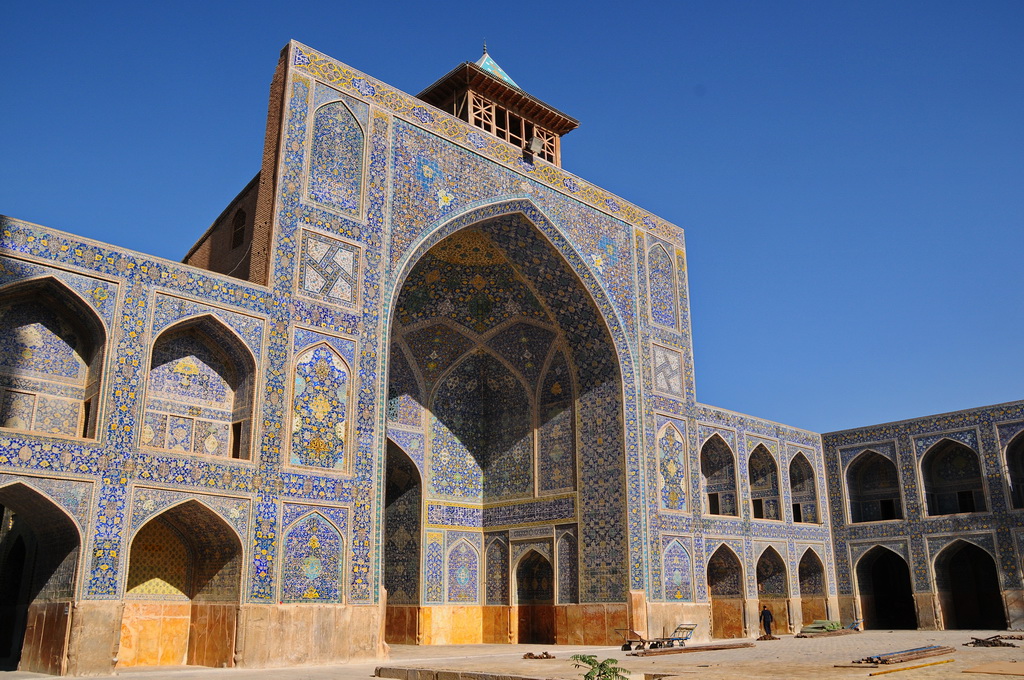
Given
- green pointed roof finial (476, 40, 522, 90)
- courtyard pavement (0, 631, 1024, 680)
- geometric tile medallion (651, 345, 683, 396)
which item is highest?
green pointed roof finial (476, 40, 522, 90)

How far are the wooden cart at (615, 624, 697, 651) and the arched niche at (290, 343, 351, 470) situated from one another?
18.8ft

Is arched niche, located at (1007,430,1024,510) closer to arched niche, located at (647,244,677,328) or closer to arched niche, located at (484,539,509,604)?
arched niche, located at (647,244,677,328)

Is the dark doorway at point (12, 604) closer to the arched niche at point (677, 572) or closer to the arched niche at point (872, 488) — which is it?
the arched niche at point (677, 572)

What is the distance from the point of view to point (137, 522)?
9.50m

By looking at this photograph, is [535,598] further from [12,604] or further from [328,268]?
[12,604]

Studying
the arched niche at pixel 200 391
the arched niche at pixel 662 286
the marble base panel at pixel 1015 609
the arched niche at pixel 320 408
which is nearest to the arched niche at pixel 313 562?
the arched niche at pixel 320 408

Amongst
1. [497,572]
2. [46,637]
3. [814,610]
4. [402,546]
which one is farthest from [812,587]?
[46,637]

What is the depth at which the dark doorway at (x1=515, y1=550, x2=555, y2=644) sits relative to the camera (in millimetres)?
15984

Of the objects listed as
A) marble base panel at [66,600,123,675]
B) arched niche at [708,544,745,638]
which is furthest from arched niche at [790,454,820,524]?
marble base panel at [66,600,123,675]

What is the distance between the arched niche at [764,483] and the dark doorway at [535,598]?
239 inches

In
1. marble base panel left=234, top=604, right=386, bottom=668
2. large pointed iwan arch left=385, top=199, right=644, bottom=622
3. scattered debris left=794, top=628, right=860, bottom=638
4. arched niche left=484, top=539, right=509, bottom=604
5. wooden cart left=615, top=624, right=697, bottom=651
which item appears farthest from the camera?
scattered debris left=794, top=628, right=860, bottom=638

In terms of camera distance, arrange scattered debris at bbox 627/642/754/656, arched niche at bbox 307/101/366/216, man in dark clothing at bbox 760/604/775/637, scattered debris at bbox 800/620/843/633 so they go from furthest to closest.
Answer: scattered debris at bbox 800/620/843/633 → man in dark clothing at bbox 760/604/775/637 → scattered debris at bbox 627/642/754/656 → arched niche at bbox 307/101/366/216

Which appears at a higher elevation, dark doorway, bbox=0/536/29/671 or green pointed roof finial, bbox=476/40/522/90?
green pointed roof finial, bbox=476/40/522/90

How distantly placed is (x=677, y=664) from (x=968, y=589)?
13464 mm
